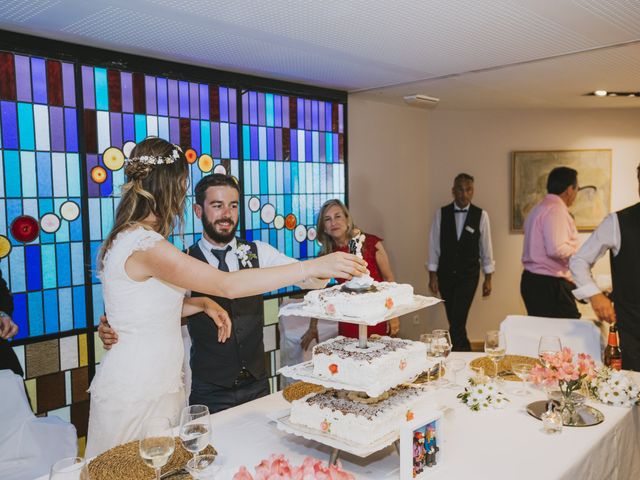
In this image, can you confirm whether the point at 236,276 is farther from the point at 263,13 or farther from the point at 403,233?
the point at 403,233

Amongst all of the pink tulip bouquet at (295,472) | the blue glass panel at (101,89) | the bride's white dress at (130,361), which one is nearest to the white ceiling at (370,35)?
the blue glass panel at (101,89)

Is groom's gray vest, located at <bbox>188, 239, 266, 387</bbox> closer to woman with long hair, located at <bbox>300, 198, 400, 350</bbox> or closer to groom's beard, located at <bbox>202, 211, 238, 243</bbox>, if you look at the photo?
groom's beard, located at <bbox>202, 211, 238, 243</bbox>

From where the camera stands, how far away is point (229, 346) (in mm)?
2787

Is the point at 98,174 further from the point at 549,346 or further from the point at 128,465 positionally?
the point at 549,346

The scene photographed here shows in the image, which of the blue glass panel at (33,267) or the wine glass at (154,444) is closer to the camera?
the wine glass at (154,444)

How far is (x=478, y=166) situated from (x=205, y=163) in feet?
11.7

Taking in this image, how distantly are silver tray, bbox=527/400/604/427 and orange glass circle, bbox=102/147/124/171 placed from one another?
8.59 feet

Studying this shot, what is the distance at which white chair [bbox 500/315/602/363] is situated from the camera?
312 centimetres

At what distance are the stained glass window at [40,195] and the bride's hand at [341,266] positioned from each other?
199 centimetres

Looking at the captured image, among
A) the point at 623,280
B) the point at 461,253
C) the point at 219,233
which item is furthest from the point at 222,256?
the point at 461,253

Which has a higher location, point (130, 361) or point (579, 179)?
point (579, 179)

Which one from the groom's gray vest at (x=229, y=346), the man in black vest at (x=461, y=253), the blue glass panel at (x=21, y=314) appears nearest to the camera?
the groom's gray vest at (x=229, y=346)

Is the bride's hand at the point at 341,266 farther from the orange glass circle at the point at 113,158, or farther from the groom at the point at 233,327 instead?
the orange glass circle at the point at 113,158

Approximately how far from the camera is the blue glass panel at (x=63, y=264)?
3.28 m
